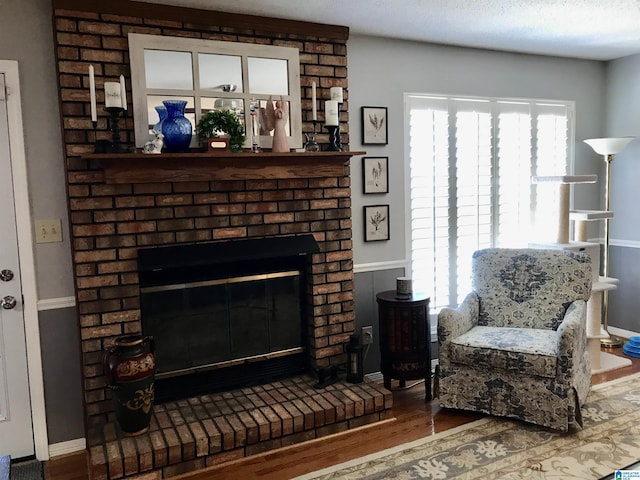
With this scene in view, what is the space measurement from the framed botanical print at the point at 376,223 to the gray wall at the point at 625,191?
231cm

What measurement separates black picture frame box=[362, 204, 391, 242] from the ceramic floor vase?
65.2 inches

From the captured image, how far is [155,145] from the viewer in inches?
109

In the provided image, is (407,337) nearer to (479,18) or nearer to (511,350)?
(511,350)

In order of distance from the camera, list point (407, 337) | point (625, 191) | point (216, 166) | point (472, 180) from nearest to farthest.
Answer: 1. point (216, 166)
2. point (407, 337)
3. point (472, 180)
4. point (625, 191)

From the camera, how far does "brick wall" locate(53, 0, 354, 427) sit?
2.75 m

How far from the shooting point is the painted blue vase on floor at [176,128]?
2803 millimetres

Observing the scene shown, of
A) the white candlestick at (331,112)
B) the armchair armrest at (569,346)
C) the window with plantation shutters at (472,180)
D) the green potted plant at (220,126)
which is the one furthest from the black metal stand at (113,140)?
the armchair armrest at (569,346)

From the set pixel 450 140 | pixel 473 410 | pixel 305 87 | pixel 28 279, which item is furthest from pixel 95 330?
pixel 450 140

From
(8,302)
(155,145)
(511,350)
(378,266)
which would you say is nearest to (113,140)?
(155,145)

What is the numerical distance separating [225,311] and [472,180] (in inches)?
82.4

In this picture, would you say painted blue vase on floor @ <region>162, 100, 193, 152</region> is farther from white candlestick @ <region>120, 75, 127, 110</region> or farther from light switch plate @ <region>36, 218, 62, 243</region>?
light switch plate @ <region>36, 218, 62, 243</region>

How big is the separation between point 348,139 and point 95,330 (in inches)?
74.2

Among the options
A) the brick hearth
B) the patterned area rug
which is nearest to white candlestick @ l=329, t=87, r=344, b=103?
the brick hearth

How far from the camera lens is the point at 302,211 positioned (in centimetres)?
337
